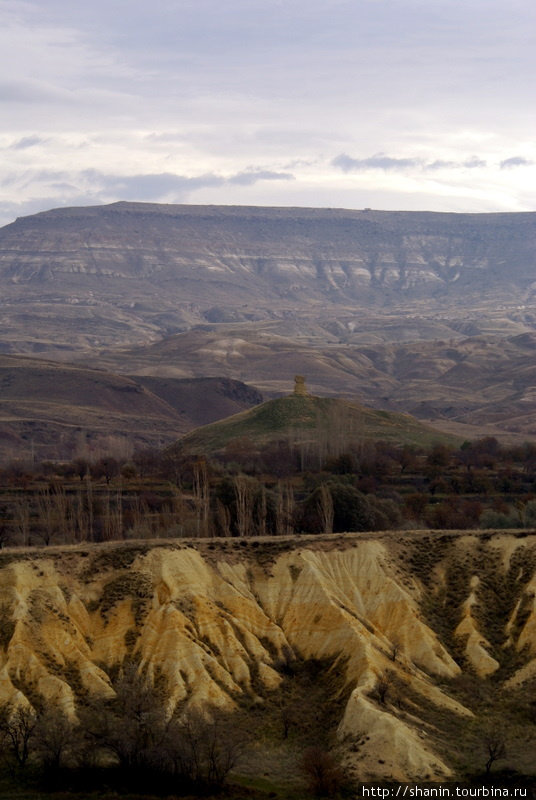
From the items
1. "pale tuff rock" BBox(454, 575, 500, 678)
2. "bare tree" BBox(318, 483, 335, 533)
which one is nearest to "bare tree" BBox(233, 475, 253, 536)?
"bare tree" BBox(318, 483, 335, 533)

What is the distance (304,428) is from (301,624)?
280 feet

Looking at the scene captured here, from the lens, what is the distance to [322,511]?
82.2 metres

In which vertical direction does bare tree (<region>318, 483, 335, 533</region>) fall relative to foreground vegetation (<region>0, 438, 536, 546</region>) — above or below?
above

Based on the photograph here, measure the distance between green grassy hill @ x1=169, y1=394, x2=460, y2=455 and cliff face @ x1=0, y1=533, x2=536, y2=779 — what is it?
71300mm

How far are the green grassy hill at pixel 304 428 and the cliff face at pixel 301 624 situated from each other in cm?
7130

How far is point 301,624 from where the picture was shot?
59.3 metres

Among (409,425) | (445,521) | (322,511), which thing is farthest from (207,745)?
(409,425)

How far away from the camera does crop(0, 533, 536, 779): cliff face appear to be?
52844mm

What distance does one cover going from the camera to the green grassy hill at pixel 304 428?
463ft

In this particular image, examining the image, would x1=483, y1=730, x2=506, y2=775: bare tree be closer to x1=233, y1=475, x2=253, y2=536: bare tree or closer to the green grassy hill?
x1=233, y1=475, x2=253, y2=536: bare tree

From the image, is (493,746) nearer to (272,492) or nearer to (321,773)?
(321,773)

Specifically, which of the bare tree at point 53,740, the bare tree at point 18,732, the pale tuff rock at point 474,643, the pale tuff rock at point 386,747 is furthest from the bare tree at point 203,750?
the pale tuff rock at point 474,643

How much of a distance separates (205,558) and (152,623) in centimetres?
617

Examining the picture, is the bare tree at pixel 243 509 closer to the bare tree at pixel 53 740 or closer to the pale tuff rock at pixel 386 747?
the pale tuff rock at pixel 386 747
